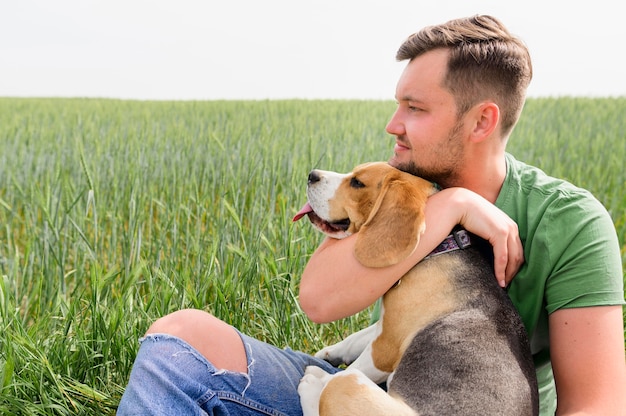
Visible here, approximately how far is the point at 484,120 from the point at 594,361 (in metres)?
0.94

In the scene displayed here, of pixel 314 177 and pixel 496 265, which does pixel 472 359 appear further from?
pixel 314 177

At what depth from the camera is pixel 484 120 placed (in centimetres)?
237

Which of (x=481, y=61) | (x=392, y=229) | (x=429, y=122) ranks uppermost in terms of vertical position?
(x=481, y=61)

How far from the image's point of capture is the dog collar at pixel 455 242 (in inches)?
87.4

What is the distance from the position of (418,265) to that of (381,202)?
0.26m

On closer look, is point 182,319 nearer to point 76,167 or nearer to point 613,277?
point 613,277

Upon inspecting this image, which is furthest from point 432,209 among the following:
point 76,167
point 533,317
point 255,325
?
point 76,167

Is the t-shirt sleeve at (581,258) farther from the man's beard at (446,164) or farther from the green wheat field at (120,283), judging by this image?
the green wheat field at (120,283)

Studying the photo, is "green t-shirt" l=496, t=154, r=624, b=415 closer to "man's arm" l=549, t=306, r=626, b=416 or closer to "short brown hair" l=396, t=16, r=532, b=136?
"man's arm" l=549, t=306, r=626, b=416

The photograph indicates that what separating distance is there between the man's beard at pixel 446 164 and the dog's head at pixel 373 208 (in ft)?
0.23

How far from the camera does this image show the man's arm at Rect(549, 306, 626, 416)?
1.95 metres

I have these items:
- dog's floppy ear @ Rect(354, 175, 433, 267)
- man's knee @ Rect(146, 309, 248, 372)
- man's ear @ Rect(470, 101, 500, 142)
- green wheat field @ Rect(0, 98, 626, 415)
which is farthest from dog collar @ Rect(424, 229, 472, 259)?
green wheat field @ Rect(0, 98, 626, 415)

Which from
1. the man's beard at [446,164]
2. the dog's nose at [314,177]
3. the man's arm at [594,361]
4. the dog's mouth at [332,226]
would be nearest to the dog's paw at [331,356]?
the dog's mouth at [332,226]

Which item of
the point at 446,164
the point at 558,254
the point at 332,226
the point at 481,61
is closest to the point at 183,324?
the point at 332,226
